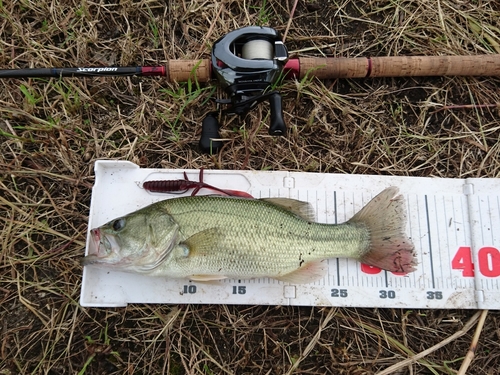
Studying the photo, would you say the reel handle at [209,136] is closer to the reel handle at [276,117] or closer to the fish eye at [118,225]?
the reel handle at [276,117]

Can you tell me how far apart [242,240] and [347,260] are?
0.89m

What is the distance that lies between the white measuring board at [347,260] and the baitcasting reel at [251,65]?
56 cm

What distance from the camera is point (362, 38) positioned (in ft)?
11.8

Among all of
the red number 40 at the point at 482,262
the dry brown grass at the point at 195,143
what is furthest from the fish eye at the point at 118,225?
the red number 40 at the point at 482,262

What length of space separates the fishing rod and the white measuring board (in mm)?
521

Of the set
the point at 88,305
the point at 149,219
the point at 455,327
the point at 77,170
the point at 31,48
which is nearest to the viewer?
the point at 149,219

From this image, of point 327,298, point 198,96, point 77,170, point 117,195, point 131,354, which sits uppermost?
point 198,96

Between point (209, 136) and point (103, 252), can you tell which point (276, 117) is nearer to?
point (209, 136)

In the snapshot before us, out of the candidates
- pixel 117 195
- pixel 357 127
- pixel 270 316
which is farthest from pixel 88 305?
pixel 357 127

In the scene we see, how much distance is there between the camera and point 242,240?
8.47ft

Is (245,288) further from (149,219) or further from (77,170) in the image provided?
(77,170)

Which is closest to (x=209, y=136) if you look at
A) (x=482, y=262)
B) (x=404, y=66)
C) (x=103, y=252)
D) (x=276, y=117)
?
(x=276, y=117)

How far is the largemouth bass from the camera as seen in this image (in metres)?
2.53

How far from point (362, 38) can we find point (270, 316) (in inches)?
103
